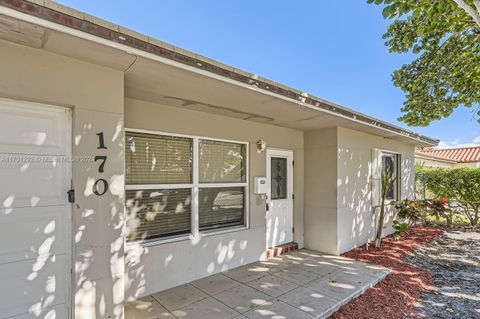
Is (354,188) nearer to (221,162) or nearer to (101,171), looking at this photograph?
(221,162)

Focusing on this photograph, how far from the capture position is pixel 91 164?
8.33 feet

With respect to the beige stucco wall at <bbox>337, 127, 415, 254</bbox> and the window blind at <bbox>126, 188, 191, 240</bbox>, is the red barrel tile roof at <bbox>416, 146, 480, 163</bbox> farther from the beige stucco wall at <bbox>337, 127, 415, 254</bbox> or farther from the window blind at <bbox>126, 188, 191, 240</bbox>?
the window blind at <bbox>126, 188, 191, 240</bbox>

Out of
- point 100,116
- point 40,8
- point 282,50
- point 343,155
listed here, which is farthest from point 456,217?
point 40,8

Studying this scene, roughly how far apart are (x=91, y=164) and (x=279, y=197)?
411 cm

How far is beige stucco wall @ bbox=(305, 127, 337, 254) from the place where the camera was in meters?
5.67

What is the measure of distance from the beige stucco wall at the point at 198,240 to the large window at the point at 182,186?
0.16 meters

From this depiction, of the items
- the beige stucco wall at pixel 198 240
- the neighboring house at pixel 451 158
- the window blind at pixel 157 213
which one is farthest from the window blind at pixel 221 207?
the neighboring house at pixel 451 158

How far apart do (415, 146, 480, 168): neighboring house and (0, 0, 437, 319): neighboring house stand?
36.5 ft

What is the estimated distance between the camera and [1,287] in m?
2.15

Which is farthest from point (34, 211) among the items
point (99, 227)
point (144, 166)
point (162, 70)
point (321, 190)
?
point (321, 190)

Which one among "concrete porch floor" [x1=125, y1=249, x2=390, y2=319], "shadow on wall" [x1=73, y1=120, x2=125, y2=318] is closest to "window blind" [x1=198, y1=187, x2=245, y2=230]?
"concrete porch floor" [x1=125, y1=249, x2=390, y2=319]

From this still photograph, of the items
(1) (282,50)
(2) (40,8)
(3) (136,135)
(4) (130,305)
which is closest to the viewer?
(2) (40,8)

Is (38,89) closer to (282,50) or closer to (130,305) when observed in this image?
(130,305)

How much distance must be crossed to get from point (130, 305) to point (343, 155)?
4989mm
